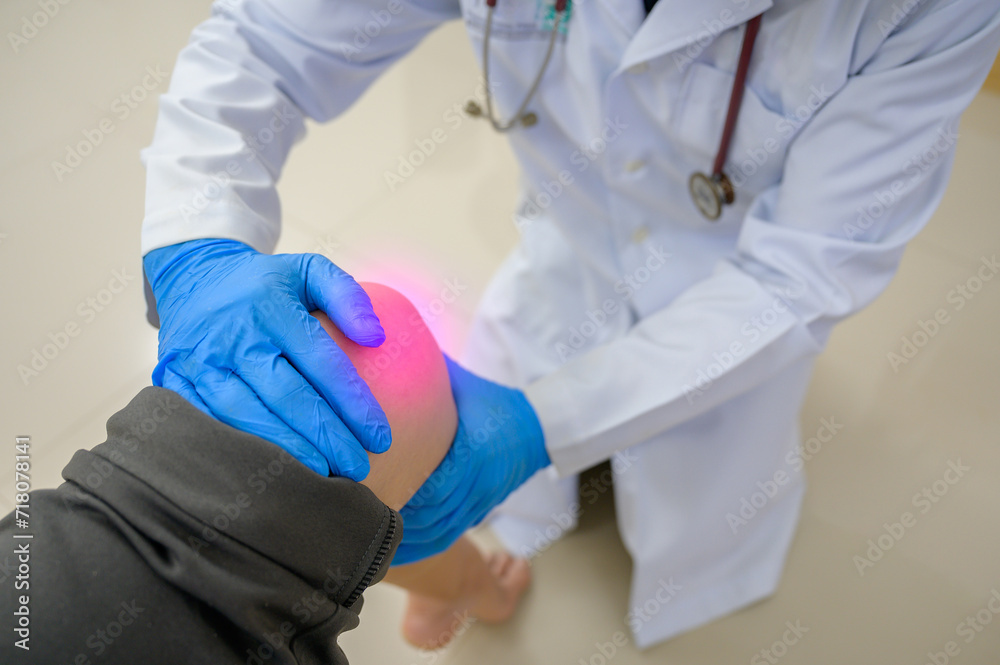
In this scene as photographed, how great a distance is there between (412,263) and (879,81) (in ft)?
3.59

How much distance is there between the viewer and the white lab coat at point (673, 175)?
0.77m

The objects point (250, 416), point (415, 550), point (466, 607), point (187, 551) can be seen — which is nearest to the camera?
point (187, 551)

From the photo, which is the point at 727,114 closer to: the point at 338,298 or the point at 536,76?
the point at 536,76

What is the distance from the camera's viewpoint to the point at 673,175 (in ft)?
3.22

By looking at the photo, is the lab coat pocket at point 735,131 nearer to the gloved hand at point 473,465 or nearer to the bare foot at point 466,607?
the gloved hand at point 473,465

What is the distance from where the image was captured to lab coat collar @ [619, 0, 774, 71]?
78 cm

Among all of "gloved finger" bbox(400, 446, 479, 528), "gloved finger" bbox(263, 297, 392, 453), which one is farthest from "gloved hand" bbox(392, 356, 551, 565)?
"gloved finger" bbox(263, 297, 392, 453)

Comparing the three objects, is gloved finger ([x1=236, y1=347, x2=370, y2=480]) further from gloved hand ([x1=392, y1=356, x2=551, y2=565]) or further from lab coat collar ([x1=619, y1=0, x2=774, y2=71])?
lab coat collar ([x1=619, y1=0, x2=774, y2=71])

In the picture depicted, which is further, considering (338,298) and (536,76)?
(536,76)

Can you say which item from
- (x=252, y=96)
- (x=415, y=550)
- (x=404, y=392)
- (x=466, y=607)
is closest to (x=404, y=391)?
(x=404, y=392)

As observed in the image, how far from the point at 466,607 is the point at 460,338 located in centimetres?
60

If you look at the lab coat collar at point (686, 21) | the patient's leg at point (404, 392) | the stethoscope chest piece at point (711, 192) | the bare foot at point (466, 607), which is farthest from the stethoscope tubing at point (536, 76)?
the bare foot at point (466, 607)

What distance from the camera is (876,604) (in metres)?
1.22

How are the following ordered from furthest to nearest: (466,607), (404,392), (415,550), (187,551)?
(466,607) → (415,550) → (404,392) → (187,551)
